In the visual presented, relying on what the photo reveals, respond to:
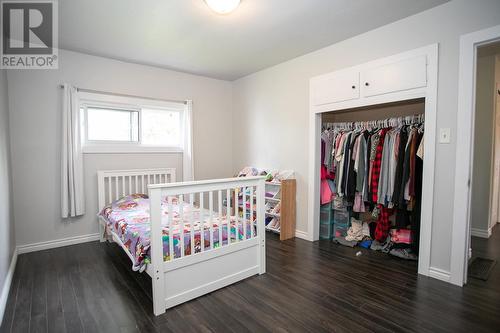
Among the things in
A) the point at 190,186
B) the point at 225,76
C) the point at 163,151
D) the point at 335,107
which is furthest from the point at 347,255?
the point at 225,76

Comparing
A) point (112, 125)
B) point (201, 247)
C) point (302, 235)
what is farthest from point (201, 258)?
point (112, 125)

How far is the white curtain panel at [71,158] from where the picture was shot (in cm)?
304

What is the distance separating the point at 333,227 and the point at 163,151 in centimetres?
263

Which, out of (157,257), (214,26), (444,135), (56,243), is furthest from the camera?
(56,243)

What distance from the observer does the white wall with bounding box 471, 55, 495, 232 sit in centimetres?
338

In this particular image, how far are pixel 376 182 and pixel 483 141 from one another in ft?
6.59

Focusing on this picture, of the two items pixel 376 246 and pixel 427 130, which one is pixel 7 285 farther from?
pixel 427 130

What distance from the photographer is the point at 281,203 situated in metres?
3.32

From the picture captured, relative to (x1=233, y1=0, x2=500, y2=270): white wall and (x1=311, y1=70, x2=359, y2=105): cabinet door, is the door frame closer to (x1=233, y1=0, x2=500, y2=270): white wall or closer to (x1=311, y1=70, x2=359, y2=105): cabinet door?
(x1=233, y1=0, x2=500, y2=270): white wall

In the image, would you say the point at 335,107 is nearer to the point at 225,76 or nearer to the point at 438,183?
the point at 438,183

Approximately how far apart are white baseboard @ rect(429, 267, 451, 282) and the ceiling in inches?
89.2

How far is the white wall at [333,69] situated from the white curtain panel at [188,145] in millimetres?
866

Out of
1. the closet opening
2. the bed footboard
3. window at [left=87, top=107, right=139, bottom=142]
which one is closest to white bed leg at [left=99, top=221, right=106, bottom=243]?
window at [left=87, top=107, right=139, bottom=142]

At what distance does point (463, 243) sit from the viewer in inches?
83.6
